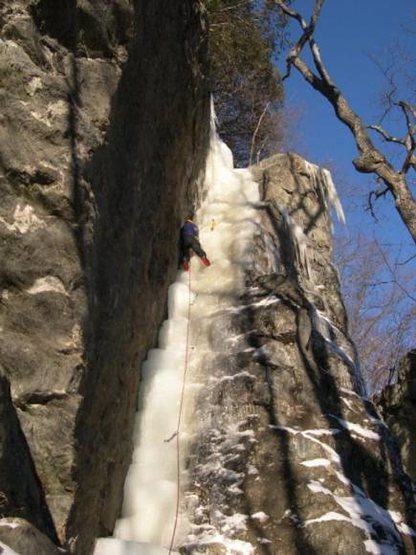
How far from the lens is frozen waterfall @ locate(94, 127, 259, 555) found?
524 cm

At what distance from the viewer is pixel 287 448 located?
567 centimetres

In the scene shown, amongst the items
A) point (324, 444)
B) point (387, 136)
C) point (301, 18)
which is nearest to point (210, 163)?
point (301, 18)

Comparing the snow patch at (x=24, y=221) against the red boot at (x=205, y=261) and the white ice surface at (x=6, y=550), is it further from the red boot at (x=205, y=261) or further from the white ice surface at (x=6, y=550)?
the red boot at (x=205, y=261)

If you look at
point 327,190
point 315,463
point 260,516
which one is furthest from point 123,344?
point 327,190

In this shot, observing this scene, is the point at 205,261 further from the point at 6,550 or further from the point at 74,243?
the point at 6,550

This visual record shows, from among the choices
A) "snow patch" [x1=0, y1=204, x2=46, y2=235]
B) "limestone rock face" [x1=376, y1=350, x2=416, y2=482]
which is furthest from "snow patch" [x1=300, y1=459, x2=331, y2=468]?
"limestone rock face" [x1=376, y1=350, x2=416, y2=482]

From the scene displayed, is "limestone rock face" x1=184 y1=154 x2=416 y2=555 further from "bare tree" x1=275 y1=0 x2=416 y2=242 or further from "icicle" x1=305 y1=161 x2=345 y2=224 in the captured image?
"icicle" x1=305 y1=161 x2=345 y2=224

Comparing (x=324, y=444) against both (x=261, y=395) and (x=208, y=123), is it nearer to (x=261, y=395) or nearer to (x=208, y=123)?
(x=261, y=395)

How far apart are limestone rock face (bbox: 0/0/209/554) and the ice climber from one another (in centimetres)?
217

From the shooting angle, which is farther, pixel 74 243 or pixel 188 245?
pixel 188 245

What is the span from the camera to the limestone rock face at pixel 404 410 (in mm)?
9484

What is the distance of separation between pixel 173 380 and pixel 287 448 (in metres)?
1.45

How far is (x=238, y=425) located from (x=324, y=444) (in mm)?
790

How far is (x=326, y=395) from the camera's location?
6.40 m
